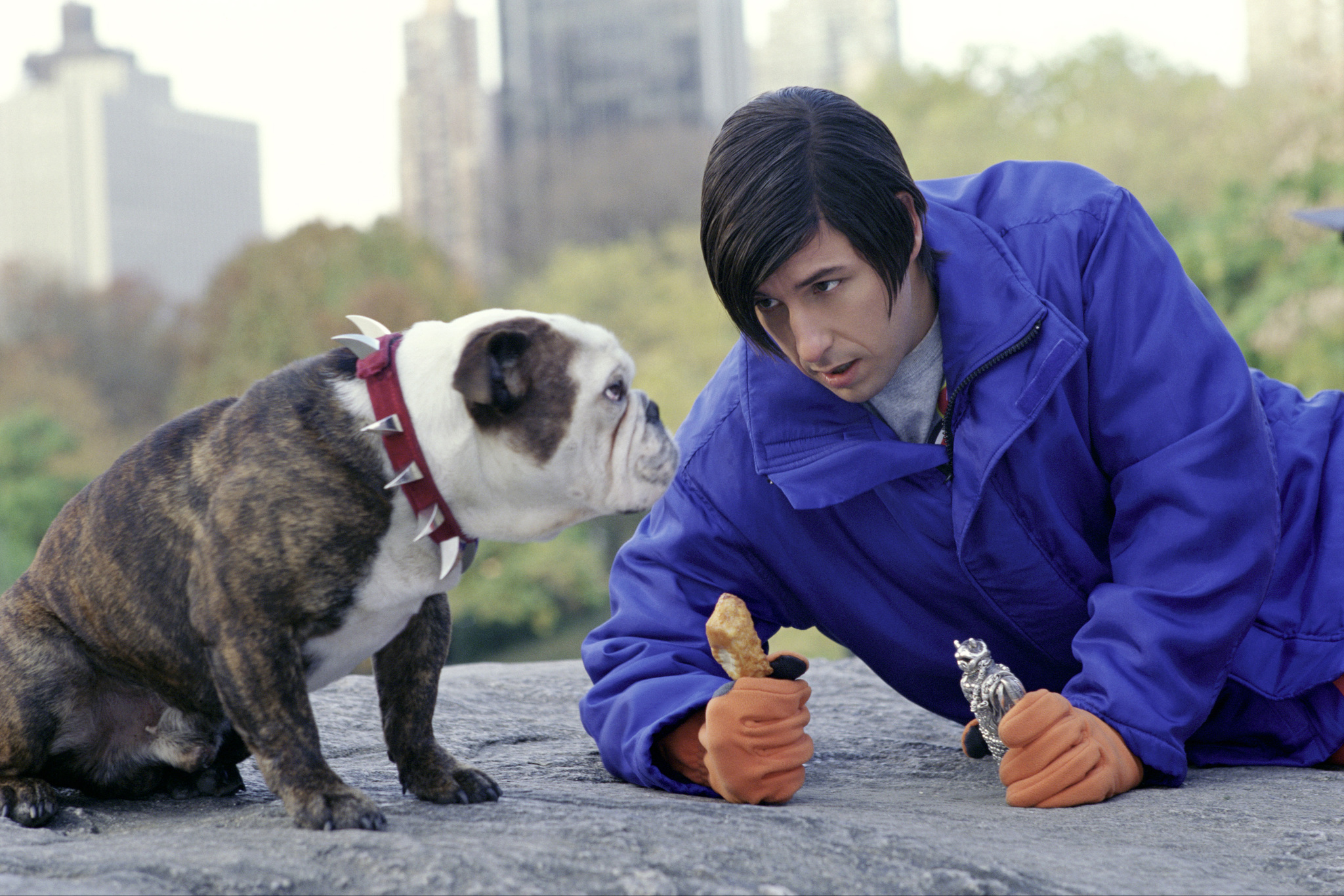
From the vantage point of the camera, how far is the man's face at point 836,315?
272 cm

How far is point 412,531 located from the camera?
8.28 feet

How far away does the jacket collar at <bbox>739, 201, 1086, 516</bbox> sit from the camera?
2.84 meters

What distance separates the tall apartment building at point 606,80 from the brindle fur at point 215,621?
55175 mm

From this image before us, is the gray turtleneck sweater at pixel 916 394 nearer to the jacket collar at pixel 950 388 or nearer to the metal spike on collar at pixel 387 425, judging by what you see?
the jacket collar at pixel 950 388

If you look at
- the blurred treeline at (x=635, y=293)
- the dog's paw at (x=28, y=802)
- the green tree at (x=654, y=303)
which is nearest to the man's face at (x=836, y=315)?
the dog's paw at (x=28, y=802)

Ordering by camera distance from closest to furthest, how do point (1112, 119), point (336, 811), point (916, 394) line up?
point (336, 811), point (916, 394), point (1112, 119)

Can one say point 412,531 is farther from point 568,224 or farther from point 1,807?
point 568,224

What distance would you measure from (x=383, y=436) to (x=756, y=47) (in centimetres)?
9714

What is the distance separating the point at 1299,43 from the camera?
21984mm

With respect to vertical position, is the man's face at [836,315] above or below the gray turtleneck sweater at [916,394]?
above

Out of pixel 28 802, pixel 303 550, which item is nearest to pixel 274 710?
pixel 303 550

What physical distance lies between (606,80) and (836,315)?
72216mm

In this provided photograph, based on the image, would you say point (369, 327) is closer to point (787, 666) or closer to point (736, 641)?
point (736, 641)

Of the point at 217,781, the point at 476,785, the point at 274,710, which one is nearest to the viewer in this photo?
the point at 274,710
